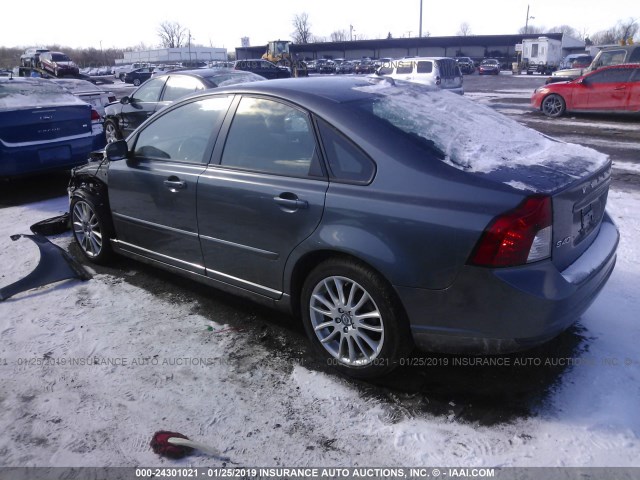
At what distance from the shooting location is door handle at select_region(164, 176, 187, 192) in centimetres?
365

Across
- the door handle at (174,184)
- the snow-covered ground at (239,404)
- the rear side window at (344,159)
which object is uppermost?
the rear side window at (344,159)

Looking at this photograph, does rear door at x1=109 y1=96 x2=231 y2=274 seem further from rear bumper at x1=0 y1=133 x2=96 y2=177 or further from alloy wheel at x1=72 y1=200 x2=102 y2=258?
rear bumper at x1=0 y1=133 x2=96 y2=177

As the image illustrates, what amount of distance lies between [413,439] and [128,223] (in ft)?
9.47

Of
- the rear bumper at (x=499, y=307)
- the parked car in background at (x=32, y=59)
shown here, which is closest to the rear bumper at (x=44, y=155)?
the rear bumper at (x=499, y=307)

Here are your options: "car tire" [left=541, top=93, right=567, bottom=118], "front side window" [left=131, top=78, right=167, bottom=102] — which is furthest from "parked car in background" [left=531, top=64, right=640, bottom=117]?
"front side window" [left=131, top=78, right=167, bottom=102]

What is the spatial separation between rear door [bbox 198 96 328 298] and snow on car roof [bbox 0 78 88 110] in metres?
4.86

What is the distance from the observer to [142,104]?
9.30 metres

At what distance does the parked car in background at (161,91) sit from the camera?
27.9 feet

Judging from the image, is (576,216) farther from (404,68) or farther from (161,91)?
(404,68)

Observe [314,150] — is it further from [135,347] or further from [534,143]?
[135,347]

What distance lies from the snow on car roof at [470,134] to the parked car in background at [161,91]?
211 inches

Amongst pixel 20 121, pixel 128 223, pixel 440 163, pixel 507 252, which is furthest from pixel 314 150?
pixel 20 121

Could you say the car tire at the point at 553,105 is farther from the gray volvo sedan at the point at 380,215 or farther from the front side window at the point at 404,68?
the gray volvo sedan at the point at 380,215

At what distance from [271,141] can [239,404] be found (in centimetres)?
158
